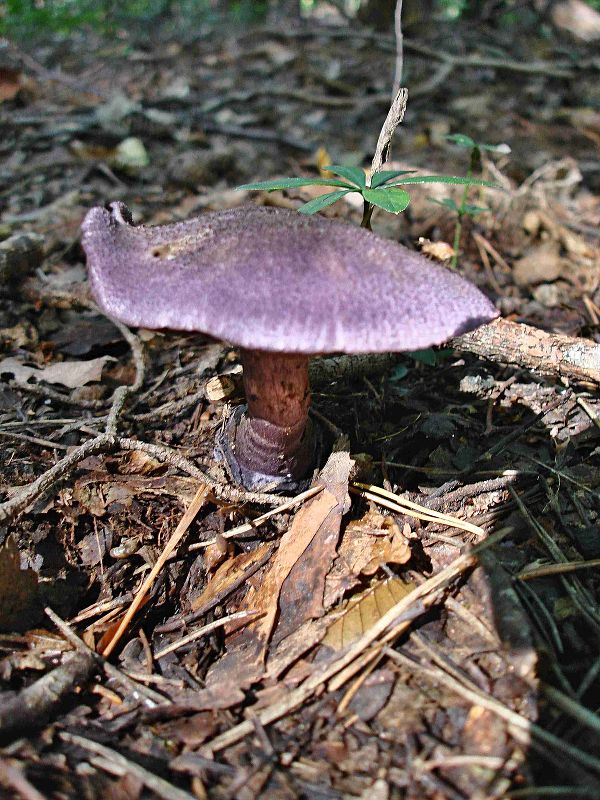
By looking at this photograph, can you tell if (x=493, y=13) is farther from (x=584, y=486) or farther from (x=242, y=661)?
(x=242, y=661)

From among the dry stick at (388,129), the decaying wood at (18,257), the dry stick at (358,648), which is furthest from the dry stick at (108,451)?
the decaying wood at (18,257)

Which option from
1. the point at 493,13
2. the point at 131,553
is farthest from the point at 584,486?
the point at 493,13

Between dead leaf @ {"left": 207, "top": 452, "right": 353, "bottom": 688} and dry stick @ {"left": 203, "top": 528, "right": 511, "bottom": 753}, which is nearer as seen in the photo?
dry stick @ {"left": 203, "top": 528, "right": 511, "bottom": 753}

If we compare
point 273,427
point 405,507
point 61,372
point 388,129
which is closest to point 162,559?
point 273,427

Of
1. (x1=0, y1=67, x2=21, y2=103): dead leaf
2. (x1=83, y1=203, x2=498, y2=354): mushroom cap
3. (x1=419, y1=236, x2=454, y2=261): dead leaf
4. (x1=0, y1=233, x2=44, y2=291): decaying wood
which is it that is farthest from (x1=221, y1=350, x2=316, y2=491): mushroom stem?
(x1=0, y1=67, x2=21, y2=103): dead leaf

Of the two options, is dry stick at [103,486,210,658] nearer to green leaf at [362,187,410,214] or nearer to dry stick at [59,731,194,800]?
dry stick at [59,731,194,800]

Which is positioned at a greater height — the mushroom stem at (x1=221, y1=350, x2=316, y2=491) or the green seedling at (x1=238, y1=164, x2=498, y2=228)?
the green seedling at (x1=238, y1=164, x2=498, y2=228)
